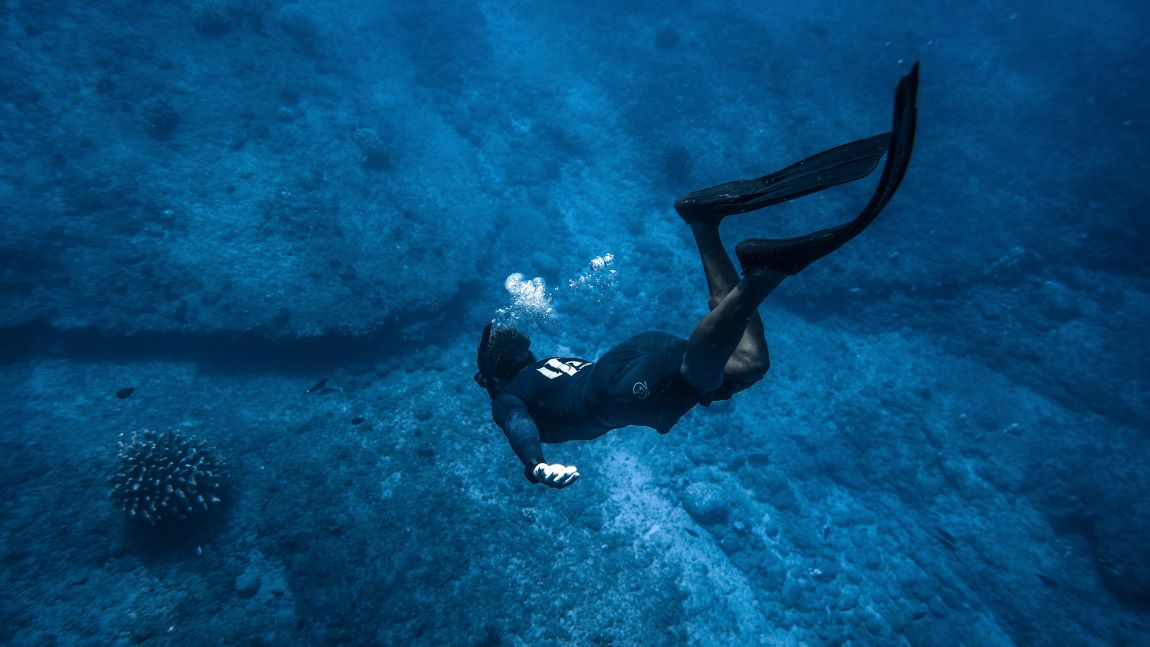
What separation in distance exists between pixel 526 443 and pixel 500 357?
1179mm

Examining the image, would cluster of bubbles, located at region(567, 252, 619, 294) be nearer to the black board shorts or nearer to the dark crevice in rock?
the dark crevice in rock

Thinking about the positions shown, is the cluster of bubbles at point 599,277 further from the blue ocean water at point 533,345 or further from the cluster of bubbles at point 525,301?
the cluster of bubbles at point 525,301

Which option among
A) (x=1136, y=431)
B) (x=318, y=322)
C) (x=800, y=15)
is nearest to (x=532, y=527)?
(x=318, y=322)

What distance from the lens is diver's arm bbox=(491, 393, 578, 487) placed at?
281 cm

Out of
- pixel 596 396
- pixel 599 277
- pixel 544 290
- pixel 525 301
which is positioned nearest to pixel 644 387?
pixel 596 396

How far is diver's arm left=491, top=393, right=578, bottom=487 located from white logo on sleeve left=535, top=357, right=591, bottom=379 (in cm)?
45

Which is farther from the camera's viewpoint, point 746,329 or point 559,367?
point 559,367

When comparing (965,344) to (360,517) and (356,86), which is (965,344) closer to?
(360,517)

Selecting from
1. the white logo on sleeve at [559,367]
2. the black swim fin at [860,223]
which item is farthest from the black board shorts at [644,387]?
the black swim fin at [860,223]

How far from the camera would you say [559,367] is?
167 inches

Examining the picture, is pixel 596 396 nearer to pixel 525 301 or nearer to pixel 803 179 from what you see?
pixel 803 179

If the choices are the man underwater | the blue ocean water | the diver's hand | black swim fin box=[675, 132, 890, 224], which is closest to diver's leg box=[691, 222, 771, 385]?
the man underwater

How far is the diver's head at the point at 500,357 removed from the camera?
13.7ft

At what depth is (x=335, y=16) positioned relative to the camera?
1906 cm
